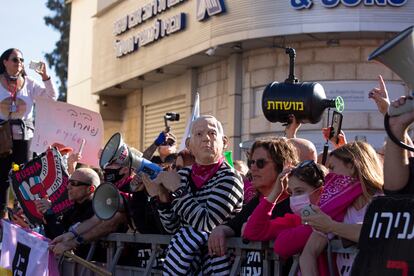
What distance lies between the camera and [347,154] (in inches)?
180

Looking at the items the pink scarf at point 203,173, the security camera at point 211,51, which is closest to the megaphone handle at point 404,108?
the pink scarf at point 203,173

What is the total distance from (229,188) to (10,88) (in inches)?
153

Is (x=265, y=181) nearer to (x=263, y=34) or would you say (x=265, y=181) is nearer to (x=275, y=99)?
(x=275, y=99)

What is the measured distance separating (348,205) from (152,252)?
178 cm

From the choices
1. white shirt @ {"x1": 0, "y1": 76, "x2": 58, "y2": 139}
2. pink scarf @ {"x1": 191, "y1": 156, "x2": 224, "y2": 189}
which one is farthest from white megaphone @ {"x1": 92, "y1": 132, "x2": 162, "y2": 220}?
white shirt @ {"x1": 0, "y1": 76, "x2": 58, "y2": 139}

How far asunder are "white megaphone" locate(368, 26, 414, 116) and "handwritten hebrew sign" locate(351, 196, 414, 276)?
502mm

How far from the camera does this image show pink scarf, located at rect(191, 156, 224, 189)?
5.59 m

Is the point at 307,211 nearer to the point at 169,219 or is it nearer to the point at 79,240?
the point at 169,219

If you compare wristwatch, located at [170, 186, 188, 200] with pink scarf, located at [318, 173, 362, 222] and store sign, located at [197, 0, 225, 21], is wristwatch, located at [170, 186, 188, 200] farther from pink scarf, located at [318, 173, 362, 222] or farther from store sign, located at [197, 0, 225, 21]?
store sign, located at [197, 0, 225, 21]

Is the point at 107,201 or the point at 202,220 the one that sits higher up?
the point at 107,201

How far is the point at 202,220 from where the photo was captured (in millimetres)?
5371

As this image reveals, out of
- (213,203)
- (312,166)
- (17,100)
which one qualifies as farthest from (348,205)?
(17,100)

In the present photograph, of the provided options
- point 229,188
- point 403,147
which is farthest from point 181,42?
point 403,147

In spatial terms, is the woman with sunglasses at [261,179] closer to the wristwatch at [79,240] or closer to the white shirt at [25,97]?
the wristwatch at [79,240]
